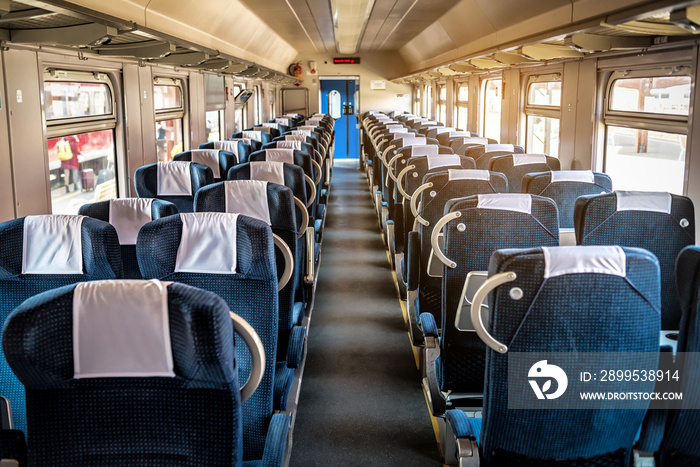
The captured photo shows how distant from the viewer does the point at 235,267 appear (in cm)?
257

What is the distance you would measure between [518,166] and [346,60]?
18404 mm

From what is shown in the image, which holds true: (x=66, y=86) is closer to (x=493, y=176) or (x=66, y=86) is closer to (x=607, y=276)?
(x=493, y=176)

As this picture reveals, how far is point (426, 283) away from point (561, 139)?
4.41 metres

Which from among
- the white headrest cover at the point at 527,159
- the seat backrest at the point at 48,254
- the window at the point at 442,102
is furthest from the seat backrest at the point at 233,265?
the window at the point at 442,102

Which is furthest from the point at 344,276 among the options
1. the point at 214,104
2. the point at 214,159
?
the point at 214,104

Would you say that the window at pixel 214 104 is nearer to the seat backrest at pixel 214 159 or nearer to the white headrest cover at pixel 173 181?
the seat backrest at pixel 214 159

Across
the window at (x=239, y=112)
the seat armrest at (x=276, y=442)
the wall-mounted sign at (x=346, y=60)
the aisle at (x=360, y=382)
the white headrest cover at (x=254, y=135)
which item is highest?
the wall-mounted sign at (x=346, y=60)

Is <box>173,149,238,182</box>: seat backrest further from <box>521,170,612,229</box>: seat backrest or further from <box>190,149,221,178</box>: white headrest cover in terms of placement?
<box>521,170,612,229</box>: seat backrest

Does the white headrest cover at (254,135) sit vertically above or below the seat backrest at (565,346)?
above

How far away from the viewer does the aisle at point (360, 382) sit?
11.9ft

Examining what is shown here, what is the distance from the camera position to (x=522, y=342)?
1.94 meters

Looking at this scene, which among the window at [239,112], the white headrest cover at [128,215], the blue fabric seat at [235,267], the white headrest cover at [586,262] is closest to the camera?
the white headrest cover at [586,262]

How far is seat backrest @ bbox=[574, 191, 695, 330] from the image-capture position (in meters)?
3.24

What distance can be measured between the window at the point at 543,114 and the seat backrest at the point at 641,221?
5.36 metres
